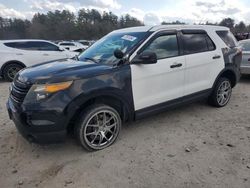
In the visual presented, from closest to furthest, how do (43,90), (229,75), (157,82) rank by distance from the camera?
(43,90) → (157,82) → (229,75)

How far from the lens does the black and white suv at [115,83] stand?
3.29m

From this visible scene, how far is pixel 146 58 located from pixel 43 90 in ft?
5.03

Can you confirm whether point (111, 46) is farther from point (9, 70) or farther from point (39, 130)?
point (9, 70)

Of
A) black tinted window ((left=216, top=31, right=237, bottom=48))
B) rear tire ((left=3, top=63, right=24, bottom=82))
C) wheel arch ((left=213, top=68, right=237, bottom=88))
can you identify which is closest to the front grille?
wheel arch ((left=213, top=68, right=237, bottom=88))

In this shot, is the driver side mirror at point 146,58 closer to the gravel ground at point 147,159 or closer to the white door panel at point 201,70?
the white door panel at point 201,70

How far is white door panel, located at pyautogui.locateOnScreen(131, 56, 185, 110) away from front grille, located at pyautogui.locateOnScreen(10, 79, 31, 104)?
1522 mm

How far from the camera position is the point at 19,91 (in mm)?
3502

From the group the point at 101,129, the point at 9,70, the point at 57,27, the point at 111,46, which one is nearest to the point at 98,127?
the point at 101,129

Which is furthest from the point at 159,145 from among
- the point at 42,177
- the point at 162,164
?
the point at 42,177

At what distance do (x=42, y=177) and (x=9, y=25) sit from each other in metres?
70.9

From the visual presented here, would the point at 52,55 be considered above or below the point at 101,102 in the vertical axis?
above

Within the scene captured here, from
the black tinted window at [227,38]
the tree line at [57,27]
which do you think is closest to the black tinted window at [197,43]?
the black tinted window at [227,38]

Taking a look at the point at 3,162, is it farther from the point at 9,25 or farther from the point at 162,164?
the point at 9,25

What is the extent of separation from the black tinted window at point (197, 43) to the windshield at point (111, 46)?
911 millimetres
